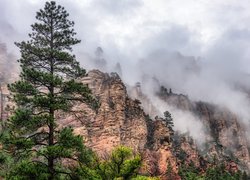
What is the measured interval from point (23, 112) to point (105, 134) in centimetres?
5105

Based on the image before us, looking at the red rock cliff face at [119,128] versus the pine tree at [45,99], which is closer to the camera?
the pine tree at [45,99]

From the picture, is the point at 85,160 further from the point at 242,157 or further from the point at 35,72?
the point at 242,157

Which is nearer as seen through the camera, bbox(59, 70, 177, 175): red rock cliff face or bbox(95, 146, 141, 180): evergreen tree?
bbox(95, 146, 141, 180): evergreen tree

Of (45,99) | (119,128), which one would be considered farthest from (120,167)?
(119,128)

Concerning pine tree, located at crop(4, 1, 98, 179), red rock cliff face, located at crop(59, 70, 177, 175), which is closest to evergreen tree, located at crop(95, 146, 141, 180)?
pine tree, located at crop(4, 1, 98, 179)

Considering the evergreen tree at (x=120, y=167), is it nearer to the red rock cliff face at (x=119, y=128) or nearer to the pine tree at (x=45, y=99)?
the pine tree at (x=45, y=99)

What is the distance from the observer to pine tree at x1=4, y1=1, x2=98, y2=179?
30.5m

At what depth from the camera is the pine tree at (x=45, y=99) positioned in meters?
30.5

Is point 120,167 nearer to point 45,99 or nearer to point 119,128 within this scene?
point 45,99

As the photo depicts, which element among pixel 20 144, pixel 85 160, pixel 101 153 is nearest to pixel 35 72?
pixel 20 144

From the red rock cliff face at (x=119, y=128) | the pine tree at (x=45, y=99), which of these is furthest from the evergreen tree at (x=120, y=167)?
the red rock cliff face at (x=119, y=128)

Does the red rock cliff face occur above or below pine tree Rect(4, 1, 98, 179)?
above

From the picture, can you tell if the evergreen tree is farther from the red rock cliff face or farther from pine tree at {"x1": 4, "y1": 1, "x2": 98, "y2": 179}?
the red rock cliff face

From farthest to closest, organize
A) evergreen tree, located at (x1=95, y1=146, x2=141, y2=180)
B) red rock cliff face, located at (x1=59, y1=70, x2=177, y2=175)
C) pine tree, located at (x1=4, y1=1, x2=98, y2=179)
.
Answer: red rock cliff face, located at (x1=59, y1=70, x2=177, y2=175)
evergreen tree, located at (x1=95, y1=146, x2=141, y2=180)
pine tree, located at (x1=4, y1=1, x2=98, y2=179)
